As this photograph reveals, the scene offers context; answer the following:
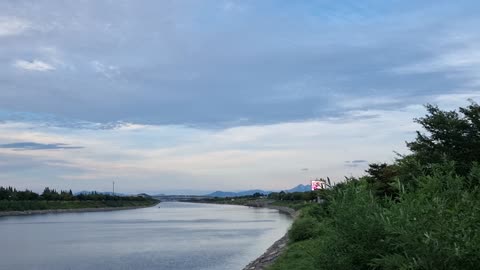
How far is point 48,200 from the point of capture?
142 m

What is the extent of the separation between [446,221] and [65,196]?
509ft

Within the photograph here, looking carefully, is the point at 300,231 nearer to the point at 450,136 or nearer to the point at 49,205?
the point at 450,136

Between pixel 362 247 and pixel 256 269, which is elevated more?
pixel 362 247

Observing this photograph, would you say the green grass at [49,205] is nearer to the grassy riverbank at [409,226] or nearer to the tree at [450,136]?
the tree at [450,136]

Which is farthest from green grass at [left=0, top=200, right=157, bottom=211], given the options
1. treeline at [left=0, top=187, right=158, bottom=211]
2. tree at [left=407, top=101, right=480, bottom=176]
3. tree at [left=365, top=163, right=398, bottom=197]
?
tree at [left=407, top=101, right=480, bottom=176]

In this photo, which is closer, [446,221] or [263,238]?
[446,221]

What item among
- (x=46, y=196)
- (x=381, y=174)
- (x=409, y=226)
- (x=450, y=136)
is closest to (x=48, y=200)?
(x=46, y=196)

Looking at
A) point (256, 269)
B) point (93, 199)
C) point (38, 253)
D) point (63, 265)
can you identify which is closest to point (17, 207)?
point (93, 199)

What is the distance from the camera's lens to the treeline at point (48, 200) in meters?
125

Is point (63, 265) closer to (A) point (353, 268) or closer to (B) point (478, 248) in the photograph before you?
(A) point (353, 268)

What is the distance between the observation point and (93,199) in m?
168

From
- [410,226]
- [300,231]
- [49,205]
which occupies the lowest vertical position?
[300,231]

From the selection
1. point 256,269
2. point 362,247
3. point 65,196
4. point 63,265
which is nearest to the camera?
point 362,247

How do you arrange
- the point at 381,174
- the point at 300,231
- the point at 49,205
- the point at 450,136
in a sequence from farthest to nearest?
the point at 49,205, the point at 381,174, the point at 300,231, the point at 450,136
